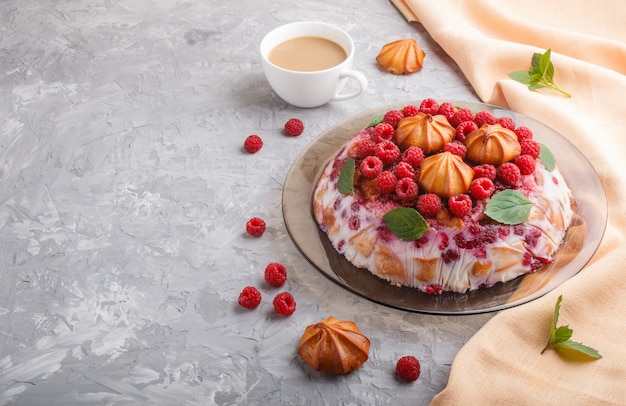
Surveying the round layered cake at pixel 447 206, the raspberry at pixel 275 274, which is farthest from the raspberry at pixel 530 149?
the raspberry at pixel 275 274

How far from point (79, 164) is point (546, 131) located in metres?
1.41

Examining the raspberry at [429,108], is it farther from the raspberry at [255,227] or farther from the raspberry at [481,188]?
the raspberry at [255,227]

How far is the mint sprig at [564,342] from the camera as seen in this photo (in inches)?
60.9

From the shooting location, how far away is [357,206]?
1747 millimetres

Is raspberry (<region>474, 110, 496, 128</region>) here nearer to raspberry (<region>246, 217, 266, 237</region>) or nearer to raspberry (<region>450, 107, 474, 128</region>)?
raspberry (<region>450, 107, 474, 128</region>)

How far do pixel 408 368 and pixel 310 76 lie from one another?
104 cm

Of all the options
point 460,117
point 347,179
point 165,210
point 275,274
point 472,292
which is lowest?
point 165,210

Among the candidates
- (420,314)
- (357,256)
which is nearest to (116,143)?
(357,256)

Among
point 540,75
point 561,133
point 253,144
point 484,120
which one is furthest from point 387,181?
point 540,75

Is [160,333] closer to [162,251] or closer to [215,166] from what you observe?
[162,251]

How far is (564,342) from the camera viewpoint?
5.12ft

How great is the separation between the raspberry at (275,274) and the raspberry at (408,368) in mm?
378

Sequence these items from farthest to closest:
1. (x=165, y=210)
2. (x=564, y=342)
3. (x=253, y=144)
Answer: (x=253, y=144) → (x=165, y=210) → (x=564, y=342)

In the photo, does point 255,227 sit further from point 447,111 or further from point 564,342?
point 564,342
